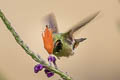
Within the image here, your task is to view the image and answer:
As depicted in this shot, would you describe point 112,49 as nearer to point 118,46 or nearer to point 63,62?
point 118,46

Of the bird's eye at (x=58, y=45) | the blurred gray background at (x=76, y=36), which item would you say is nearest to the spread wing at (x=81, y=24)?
the bird's eye at (x=58, y=45)

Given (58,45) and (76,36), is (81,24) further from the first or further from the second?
(76,36)

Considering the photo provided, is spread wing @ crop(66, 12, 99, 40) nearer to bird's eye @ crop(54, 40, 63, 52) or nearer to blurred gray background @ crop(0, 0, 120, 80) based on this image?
bird's eye @ crop(54, 40, 63, 52)

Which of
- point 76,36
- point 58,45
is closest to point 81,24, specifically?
point 58,45

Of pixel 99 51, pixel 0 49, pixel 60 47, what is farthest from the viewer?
pixel 99 51

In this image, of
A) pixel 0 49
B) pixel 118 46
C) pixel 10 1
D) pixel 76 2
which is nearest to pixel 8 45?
pixel 0 49

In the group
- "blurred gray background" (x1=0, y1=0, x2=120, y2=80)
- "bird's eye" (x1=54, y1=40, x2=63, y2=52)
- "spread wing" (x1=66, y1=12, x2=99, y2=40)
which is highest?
"spread wing" (x1=66, y1=12, x2=99, y2=40)

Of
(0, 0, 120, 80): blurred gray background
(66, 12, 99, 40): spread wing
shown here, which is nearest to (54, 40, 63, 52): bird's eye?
(66, 12, 99, 40): spread wing

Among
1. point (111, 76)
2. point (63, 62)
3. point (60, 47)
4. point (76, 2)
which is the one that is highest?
point (60, 47)

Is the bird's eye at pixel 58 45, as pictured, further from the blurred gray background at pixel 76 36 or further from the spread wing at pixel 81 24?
the blurred gray background at pixel 76 36
